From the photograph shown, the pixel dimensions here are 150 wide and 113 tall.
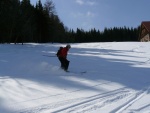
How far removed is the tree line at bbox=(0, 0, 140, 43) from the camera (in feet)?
159

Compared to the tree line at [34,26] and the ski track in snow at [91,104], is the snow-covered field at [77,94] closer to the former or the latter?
the ski track in snow at [91,104]

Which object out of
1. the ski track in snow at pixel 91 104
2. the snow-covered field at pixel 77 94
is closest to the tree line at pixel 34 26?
the snow-covered field at pixel 77 94

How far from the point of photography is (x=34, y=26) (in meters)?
63.6

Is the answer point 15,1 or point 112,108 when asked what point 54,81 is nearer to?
point 112,108

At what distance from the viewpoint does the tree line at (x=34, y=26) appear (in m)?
48.5

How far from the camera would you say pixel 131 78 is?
1448 centimetres

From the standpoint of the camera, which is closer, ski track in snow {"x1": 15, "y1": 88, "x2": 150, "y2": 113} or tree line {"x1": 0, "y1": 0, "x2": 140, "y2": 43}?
ski track in snow {"x1": 15, "y1": 88, "x2": 150, "y2": 113}

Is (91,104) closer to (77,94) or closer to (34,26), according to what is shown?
(77,94)

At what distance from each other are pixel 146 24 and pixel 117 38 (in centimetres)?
5051

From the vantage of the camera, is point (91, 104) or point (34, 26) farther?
point (34, 26)

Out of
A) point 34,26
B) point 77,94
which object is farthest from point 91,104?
point 34,26

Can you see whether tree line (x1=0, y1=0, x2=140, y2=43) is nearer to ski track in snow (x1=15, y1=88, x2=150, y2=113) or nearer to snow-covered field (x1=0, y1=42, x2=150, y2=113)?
snow-covered field (x1=0, y1=42, x2=150, y2=113)

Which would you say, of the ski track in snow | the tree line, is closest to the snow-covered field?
the ski track in snow

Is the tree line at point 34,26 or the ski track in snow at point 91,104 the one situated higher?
the tree line at point 34,26
